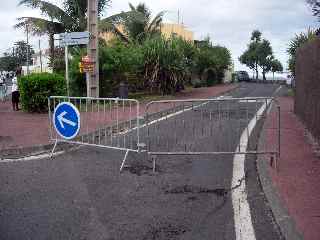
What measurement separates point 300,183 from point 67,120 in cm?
421

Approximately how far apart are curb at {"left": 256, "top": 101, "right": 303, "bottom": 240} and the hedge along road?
9 centimetres

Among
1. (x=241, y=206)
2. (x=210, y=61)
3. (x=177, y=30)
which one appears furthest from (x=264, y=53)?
(x=241, y=206)

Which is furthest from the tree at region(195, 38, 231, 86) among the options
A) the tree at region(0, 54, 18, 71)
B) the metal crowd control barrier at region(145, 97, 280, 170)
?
the tree at region(0, 54, 18, 71)

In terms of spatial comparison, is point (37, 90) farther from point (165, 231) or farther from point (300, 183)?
point (165, 231)

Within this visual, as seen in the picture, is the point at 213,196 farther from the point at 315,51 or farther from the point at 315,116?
the point at 315,51

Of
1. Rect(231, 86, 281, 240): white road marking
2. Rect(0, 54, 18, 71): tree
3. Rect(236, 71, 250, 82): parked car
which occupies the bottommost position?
Rect(231, 86, 281, 240): white road marking

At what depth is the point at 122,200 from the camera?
19.8 feet

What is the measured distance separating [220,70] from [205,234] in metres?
43.7

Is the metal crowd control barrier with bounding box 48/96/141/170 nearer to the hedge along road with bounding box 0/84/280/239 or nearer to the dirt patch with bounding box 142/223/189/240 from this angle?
the hedge along road with bounding box 0/84/280/239

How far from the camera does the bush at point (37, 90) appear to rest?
16.5m

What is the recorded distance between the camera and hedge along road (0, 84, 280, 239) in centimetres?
496

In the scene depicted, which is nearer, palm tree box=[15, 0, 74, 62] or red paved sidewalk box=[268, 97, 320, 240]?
red paved sidewalk box=[268, 97, 320, 240]

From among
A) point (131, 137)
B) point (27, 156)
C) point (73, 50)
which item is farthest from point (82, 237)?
point (73, 50)

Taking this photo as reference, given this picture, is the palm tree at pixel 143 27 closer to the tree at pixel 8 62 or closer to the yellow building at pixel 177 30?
the yellow building at pixel 177 30
